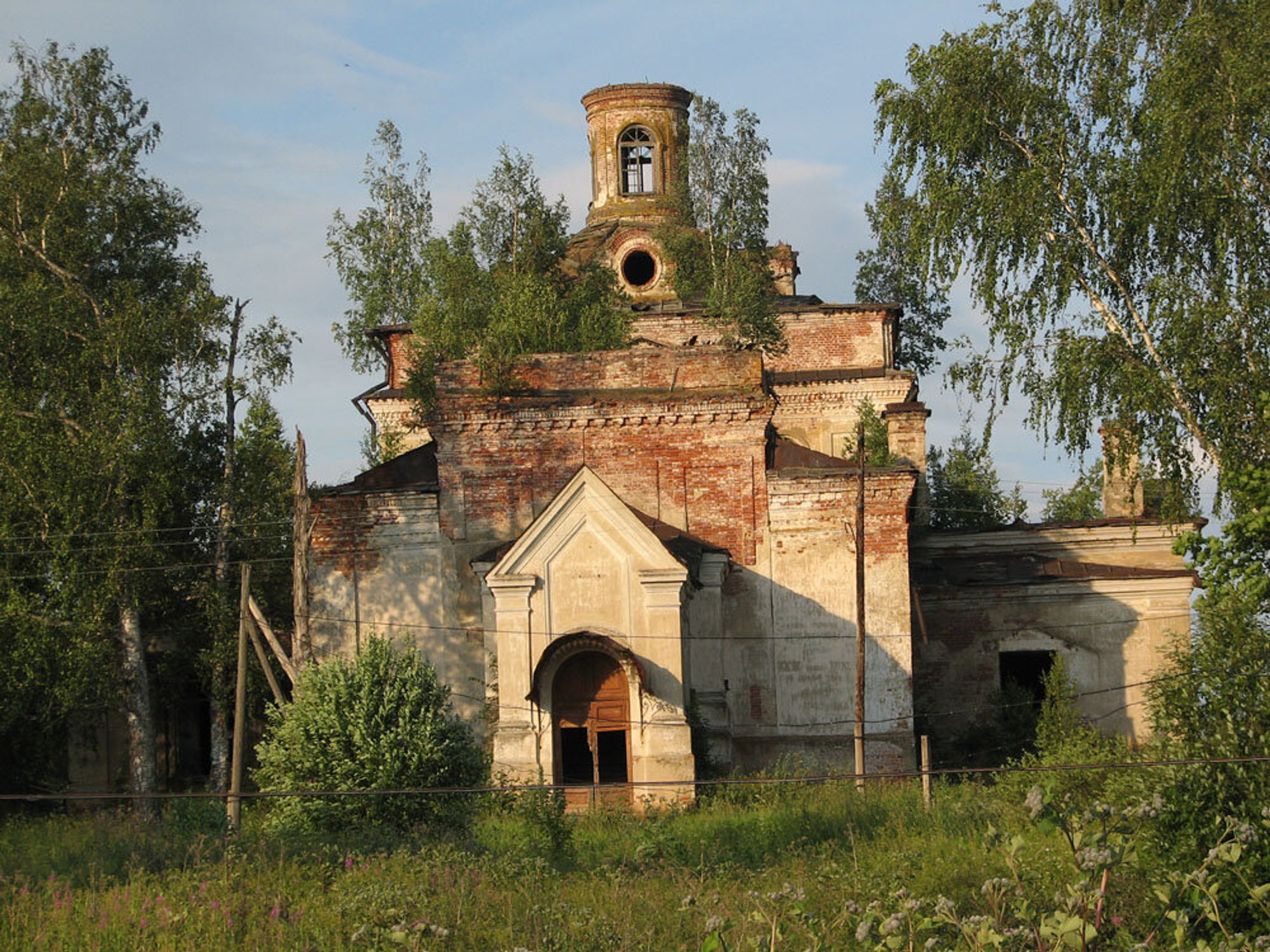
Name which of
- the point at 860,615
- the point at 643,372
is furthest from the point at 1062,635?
the point at 643,372

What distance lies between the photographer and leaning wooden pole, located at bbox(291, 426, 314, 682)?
24.0 m

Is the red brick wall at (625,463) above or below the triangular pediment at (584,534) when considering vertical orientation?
above

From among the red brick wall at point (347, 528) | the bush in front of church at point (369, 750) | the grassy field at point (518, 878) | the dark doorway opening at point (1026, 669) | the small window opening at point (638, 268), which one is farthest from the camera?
the small window opening at point (638, 268)

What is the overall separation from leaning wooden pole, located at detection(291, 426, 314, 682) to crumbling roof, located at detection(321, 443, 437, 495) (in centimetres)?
174

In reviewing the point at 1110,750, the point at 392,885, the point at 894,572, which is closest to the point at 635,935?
the point at 392,885

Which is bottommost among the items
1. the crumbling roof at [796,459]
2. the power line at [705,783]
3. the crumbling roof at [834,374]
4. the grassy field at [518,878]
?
the grassy field at [518,878]

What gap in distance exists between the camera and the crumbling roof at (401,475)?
1028 inches

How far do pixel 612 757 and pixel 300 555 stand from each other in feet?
18.4

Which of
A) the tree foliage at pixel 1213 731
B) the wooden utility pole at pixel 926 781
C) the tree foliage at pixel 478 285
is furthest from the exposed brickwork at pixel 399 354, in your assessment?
the tree foliage at pixel 1213 731

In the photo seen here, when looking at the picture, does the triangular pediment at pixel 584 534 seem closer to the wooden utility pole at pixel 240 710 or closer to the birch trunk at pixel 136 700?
the wooden utility pole at pixel 240 710

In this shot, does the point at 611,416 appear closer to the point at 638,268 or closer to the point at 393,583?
the point at 393,583

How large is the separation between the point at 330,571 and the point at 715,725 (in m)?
6.74

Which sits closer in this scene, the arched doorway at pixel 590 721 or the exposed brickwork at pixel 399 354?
the arched doorway at pixel 590 721

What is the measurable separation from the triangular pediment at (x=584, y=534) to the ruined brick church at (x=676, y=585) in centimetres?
3
